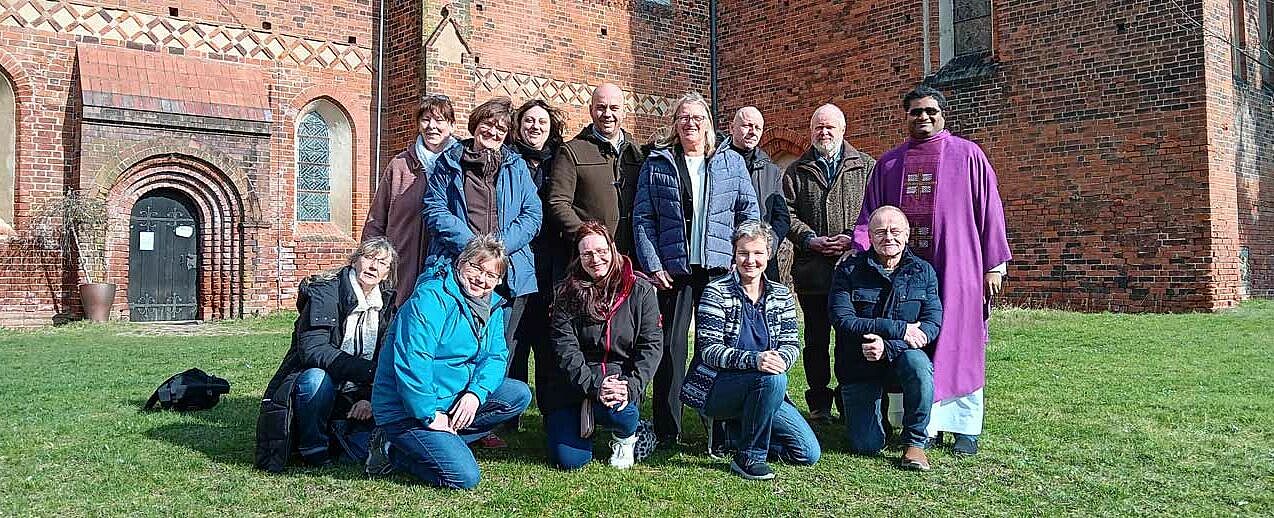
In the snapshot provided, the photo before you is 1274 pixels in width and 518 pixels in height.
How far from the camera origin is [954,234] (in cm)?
495

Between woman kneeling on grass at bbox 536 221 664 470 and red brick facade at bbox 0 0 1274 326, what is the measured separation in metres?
10.0

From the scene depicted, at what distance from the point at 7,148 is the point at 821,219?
1228 cm

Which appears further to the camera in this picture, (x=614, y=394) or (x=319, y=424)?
(x=319, y=424)

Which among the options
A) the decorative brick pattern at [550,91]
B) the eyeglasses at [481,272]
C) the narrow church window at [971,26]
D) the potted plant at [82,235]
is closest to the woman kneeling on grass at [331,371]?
the eyeglasses at [481,272]

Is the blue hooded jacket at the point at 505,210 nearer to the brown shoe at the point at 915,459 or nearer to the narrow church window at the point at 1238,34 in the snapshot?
the brown shoe at the point at 915,459

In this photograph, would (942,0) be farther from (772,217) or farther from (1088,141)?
(772,217)

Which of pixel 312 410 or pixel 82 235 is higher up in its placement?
pixel 82 235

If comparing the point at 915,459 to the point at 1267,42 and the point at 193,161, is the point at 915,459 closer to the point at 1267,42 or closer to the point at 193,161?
the point at 193,161

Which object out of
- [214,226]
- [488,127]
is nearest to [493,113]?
[488,127]

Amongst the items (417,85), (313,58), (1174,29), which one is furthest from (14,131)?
(1174,29)

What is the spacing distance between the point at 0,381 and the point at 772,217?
610 centimetres

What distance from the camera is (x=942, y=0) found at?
578 inches

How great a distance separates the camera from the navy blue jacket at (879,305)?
4727 mm

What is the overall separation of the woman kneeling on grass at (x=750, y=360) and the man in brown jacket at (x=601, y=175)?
0.83m
